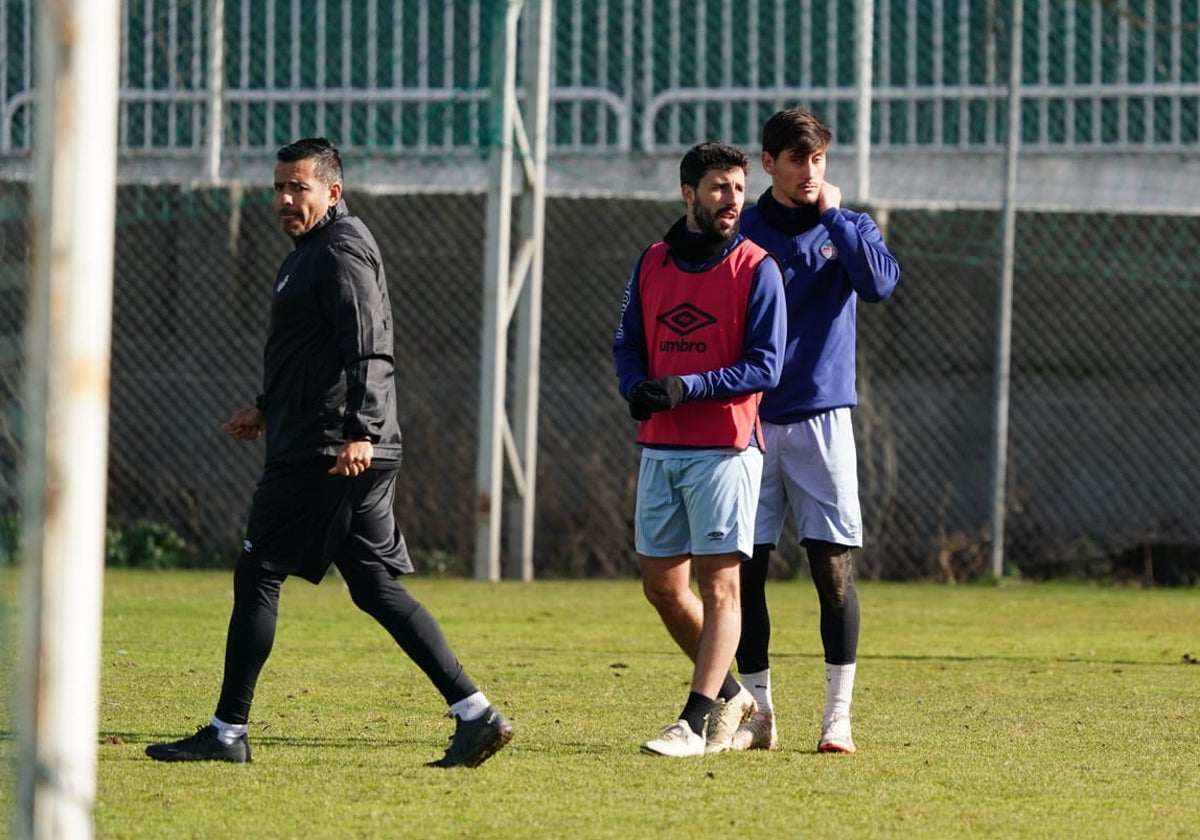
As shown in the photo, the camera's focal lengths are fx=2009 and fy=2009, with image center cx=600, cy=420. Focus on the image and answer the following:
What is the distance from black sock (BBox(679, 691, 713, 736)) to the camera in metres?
5.90

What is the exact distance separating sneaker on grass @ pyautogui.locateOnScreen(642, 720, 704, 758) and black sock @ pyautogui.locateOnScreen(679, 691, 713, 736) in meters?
0.02

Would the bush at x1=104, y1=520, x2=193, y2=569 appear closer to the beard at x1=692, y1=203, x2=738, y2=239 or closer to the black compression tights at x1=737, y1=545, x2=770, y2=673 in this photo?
the black compression tights at x1=737, y1=545, x2=770, y2=673

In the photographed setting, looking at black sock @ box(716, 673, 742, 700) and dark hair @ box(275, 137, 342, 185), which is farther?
black sock @ box(716, 673, 742, 700)

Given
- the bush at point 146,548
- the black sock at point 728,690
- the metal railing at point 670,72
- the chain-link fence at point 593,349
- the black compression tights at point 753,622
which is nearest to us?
the black sock at point 728,690

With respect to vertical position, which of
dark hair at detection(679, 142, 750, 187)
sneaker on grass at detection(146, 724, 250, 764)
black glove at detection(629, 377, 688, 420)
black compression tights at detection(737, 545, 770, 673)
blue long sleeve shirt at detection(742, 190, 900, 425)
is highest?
dark hair at detection(679, 142, 750, 187)

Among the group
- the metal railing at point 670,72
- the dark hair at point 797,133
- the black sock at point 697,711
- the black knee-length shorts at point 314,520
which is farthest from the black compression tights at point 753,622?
the metal railing at point 670,72

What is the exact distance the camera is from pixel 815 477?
619cm

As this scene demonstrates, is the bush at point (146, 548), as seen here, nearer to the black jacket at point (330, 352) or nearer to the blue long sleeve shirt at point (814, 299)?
the black jacket at point (330, 352)

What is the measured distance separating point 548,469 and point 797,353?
715 cm

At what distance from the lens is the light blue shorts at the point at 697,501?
5.94 metres

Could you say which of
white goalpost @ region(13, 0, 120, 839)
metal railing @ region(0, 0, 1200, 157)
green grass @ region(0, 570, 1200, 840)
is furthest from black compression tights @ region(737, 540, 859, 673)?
metal railing @ region(0, 0, 1200, 157)

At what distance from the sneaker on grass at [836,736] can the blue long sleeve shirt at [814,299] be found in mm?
927

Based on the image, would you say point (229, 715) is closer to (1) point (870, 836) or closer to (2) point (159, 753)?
(2) point (159, 753)

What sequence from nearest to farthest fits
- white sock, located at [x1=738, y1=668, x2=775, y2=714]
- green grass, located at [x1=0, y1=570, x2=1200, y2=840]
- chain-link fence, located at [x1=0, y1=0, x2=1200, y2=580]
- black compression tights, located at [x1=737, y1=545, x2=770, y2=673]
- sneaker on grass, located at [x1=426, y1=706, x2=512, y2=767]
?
1. green grass, located at [x1=0, y1=570, x2=1200, y2=840]
2. sneaker on grass, located at [x1=426, y1=706, x2=512, y2=767]
3. white sock, located at [x1=738, y1=668, x2=775, y2=714]
4. black compression tights, located at [x1=737, y1=545, x2=770, y2=673]
5. chain-link fence, located at [x1=0, y1=0, x2=1200, y2=580]
